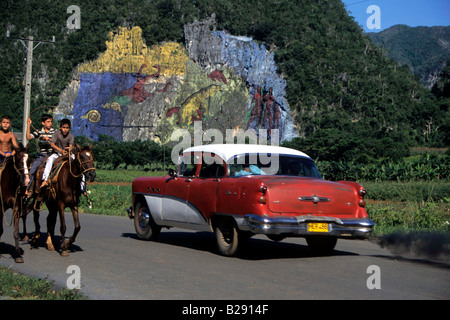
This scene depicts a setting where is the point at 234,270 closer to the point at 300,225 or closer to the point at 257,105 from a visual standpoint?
the point at 300,225

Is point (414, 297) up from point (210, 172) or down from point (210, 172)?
down

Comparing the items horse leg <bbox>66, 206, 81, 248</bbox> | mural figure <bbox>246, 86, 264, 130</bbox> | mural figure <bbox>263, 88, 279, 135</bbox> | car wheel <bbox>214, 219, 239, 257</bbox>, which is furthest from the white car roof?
mural figure <bbox>263, 88, 279, 135</bbox>

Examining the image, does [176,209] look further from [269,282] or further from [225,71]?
[225,71]

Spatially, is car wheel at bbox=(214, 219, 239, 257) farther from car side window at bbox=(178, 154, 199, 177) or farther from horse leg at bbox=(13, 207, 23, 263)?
horse leg at bbox=(13, 207, 23, 263)

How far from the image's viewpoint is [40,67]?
397 ft

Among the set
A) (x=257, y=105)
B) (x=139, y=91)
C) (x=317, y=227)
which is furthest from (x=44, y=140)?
(x=139, y=91)

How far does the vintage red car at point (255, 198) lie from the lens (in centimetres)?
952

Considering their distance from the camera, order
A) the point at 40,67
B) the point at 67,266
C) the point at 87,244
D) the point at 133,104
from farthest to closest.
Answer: the point at 40,67
the point at 133,104
the point at 87,244
the point at 67,266

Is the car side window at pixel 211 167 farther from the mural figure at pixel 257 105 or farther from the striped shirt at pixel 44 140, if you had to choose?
the mural figure at pixel 257 105

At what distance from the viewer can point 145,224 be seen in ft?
42.0

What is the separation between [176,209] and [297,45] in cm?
11677

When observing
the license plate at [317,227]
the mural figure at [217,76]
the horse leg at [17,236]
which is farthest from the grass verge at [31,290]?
the mural figure at [217,76]

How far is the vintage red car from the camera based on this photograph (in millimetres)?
9523
